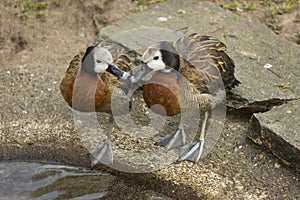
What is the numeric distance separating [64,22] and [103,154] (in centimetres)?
238

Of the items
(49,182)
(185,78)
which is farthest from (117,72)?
(49,182)

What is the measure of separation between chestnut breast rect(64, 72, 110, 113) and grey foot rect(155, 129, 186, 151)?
2.37 ft

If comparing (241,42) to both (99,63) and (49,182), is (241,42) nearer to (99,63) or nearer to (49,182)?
(99,63)

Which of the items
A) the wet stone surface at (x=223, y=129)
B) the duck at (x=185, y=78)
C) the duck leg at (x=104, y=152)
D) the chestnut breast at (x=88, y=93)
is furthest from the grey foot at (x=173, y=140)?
the chestnut breast at (x=88, y=93)

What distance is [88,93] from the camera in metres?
4.28

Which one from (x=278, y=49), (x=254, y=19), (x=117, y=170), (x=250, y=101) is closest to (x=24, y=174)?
(x=117, y=170)

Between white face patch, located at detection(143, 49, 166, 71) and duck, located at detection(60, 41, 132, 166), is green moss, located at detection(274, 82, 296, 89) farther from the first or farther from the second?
duck, located at detection(60, 41, 132, 166)

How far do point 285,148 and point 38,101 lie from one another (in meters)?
2.40

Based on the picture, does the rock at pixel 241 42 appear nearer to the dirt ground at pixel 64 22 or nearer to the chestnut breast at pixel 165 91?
the dirt ground at pixel 64 22

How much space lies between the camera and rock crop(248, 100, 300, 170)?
14.0ft

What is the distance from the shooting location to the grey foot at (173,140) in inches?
189

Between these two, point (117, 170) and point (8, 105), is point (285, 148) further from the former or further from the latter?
point (8, 105)

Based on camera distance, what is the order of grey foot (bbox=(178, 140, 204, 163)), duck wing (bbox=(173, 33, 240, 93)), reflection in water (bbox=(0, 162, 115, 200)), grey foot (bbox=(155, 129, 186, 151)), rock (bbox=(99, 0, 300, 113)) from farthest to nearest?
1. rock (bbox=(99, 0, 300, 113))
2. grey foot (bbox=(155, 129, 186, 151))
3. grey foot (bbox=(178, 140, 204, 163))
4. duck wing (bbox=(173, 33, 240, 93))
5. reflection in water (bbox=(0, 162, 115, 200))

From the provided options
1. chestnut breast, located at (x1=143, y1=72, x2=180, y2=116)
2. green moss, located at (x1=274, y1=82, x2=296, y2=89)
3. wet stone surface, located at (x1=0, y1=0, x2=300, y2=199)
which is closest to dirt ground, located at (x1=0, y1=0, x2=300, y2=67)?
wet stone surface, located at (x1=0, y1=0, x2=300, y2=199)
